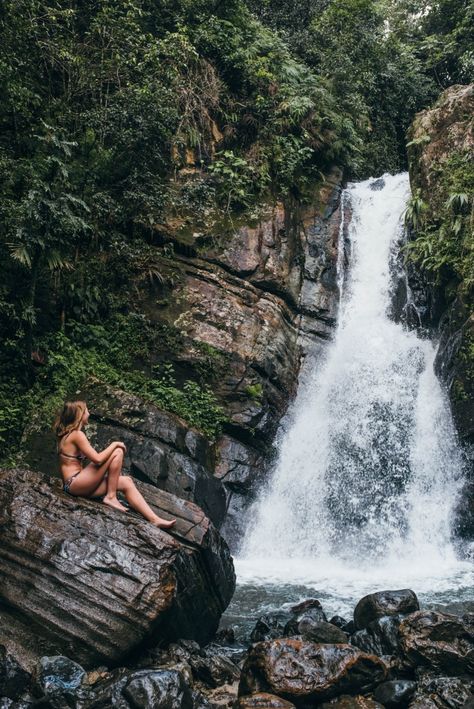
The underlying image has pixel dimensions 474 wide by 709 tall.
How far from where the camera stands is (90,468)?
6164 millimetres

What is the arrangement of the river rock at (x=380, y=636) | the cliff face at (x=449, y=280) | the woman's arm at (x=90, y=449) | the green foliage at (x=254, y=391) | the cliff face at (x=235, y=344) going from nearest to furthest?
the river rock at (x=380, y=636) < the woman's arm at (x=90, y=449) < the cliff face at (x=235, y=344) < the cliff face at (x=449, y=280) < the green foliage at (x=254, y=391)

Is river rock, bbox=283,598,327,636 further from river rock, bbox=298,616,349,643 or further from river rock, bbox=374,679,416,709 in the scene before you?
river rock, bbox=374,679,416,709

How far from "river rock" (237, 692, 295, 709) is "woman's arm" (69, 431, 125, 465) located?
270cm

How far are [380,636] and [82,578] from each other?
3.30 meters

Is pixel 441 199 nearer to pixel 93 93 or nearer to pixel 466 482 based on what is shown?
pixel 466 482

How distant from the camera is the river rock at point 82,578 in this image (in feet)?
17.3

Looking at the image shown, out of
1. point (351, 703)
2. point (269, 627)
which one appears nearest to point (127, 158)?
point (269, 627)

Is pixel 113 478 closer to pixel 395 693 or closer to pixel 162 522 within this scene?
pixel 162 522

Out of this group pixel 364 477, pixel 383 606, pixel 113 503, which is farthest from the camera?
pixel 364 477

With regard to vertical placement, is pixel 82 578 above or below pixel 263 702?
above

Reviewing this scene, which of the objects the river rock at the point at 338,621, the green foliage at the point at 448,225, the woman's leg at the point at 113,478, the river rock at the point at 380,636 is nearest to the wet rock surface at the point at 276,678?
the river rock at the point at 380,636

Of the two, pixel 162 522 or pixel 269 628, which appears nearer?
pixel 162 522

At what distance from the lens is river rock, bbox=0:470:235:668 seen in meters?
5.29

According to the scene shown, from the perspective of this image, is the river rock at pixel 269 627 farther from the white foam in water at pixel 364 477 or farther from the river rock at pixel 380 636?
the white foam in water at pixel 364 477
